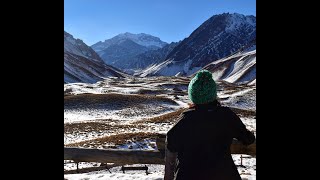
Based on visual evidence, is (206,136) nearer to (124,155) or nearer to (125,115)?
(124,155)

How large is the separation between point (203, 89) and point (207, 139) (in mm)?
492

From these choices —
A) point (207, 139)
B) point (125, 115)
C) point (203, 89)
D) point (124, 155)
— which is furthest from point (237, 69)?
point (207, 139)

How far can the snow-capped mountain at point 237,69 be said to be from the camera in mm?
103000

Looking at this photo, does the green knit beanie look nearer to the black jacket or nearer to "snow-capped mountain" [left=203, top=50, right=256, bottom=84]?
the black jacket

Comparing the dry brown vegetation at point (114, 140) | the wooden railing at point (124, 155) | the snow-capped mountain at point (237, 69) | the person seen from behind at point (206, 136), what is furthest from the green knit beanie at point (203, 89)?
the snow-capped mountain at point (237, 69)

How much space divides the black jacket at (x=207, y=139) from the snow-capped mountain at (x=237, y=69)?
99.4m

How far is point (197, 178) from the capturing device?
3.12 metres

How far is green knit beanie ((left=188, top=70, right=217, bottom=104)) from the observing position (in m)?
3.19

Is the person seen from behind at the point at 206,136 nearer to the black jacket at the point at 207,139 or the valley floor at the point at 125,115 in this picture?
the black jacket at the point at 207,139

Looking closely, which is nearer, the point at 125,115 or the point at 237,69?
the point at 125,115

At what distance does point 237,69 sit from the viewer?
391 feet
